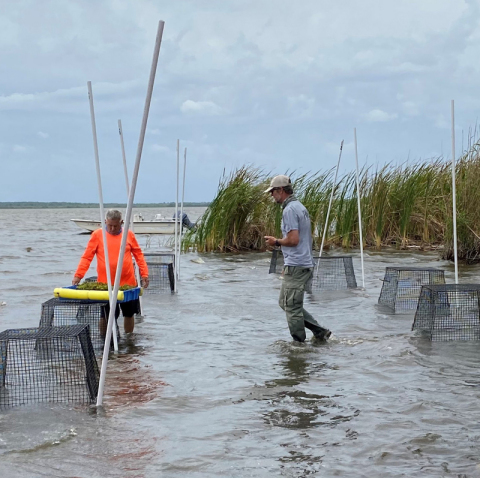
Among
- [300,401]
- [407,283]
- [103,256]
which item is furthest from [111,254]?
[407,283]

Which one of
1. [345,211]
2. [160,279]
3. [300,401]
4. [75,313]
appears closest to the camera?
[300,401]

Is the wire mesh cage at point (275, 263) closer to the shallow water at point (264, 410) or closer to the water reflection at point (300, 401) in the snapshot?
the shallow water at point (264, 410)

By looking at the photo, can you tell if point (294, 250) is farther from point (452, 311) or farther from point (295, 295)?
point (452, 311)

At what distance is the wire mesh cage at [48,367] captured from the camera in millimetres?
5918

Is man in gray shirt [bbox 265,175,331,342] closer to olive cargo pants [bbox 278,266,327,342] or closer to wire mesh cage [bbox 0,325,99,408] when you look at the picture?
olive cargo pants [bbox 278,266,327,342]

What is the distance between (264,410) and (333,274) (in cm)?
753

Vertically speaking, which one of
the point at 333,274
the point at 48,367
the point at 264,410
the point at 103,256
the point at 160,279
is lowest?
the point at 264,410

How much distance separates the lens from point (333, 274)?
1311 cm

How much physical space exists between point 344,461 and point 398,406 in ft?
4.25

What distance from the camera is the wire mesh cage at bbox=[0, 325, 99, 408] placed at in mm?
5918

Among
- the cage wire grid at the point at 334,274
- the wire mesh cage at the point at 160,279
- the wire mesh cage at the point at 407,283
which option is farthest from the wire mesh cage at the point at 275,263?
the wire mesh cage at the point at 407,283

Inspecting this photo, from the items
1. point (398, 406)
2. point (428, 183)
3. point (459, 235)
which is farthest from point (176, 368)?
point (428, 183)

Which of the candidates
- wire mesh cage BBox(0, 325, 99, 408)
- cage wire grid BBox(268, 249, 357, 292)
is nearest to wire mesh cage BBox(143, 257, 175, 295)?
cage wire grid BBox(268, 249, 357, 292)

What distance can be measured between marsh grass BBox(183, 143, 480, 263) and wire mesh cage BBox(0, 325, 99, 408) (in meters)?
13.5
